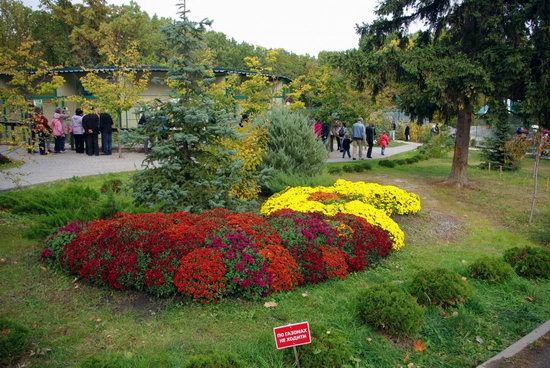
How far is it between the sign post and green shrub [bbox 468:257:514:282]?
143 inches

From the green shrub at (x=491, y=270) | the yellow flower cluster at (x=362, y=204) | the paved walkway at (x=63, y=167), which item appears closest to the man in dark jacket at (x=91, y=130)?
the paved walkway at (x=63, y=167)

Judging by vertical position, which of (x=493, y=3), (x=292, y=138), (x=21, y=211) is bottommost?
(x=21, y=211)

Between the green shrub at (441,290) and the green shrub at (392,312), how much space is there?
1.94ft

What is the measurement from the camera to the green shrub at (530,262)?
20.9 ft

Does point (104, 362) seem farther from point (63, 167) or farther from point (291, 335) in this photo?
point (63, 167)

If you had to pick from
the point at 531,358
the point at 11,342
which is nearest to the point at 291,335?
the point at 11,342

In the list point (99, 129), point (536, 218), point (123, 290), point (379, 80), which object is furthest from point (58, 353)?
point (99, 129)

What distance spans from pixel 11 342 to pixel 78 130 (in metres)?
16.6

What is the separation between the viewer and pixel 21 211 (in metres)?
8.26

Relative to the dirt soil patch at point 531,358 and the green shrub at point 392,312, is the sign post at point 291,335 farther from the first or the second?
the dirt soil patch at point 531,358

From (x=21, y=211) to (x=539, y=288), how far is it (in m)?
8.37

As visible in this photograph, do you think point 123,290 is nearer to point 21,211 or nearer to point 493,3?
point 21,211

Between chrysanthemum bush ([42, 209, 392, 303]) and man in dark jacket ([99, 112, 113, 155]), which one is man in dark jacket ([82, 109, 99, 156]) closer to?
man in dark jacket ([99, 112, 113, 155])

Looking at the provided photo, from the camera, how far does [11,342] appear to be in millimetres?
3691
